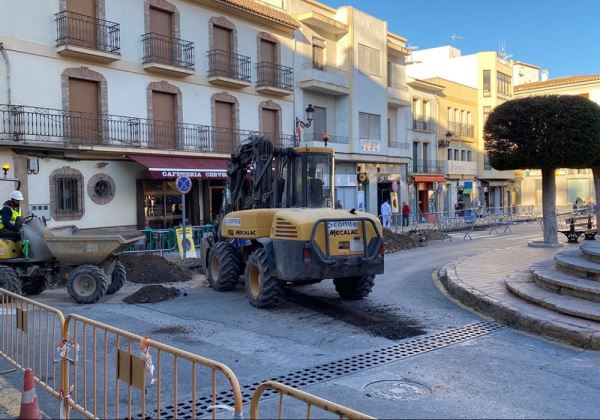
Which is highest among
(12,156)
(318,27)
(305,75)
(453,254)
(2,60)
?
(318,27)

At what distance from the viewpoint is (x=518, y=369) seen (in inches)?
240

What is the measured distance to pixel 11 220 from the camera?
10.1 m

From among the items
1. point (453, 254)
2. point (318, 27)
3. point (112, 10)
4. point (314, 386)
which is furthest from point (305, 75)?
point (314, 386)

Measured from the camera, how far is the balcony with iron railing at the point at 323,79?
2761 cm

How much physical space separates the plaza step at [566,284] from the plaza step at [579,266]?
9cm

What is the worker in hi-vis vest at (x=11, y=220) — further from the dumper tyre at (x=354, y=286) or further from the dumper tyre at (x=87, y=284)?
the dumper tyre at (x=354, y=286)

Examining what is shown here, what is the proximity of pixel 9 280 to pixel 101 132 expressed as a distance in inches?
409

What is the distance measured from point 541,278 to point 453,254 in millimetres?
8658

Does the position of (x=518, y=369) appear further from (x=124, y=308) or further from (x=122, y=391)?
(x=124, y=308)

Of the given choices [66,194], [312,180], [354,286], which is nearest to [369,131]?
[66,194]

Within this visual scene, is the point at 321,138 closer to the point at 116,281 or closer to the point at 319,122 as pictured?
the point at 319,122

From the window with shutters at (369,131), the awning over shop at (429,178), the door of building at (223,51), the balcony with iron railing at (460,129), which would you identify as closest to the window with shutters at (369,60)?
the window with shutters at (369,131)

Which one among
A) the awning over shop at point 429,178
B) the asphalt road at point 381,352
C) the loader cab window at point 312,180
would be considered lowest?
the asphalt road at point 381,352

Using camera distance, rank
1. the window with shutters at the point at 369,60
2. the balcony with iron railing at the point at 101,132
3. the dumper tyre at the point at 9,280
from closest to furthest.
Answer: the dumper tyre at the point at 9,280 < the balcony with iron railing at the point at 101,132 < the window with shutters at the point at 369,60
